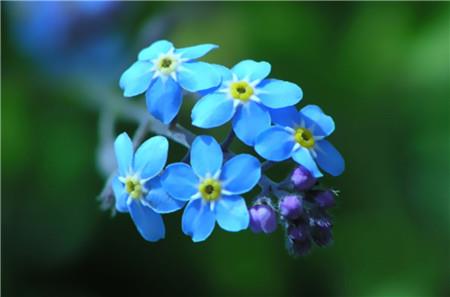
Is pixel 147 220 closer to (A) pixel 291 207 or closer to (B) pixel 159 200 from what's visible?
(B) pixel 159 200

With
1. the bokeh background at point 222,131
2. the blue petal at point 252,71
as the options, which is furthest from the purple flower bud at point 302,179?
the bokeh background at point 222,131

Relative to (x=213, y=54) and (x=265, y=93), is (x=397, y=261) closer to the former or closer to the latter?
(x=213, y=54)

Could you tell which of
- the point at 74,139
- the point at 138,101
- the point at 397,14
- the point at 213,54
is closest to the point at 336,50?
the point at 397,14

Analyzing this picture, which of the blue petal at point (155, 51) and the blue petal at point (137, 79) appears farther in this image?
the blue petal at point (155, 51)

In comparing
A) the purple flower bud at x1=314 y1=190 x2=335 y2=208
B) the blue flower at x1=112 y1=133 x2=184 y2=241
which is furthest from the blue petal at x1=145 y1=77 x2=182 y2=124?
the purple flower bud at x1=314 y1=190 x2=335 y2=208

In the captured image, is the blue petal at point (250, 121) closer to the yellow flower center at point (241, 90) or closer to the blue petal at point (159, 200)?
the yellow flower center at point (241, 90)

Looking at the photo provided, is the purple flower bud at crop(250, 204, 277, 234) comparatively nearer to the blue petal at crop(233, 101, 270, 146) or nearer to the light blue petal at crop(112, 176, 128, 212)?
the blue petal at crop(233, 101, 270, 146)
